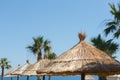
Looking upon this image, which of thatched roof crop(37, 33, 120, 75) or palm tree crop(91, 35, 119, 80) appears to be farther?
palm tree crop(91, 35, 119, 80)

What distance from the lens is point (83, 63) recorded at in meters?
15.1

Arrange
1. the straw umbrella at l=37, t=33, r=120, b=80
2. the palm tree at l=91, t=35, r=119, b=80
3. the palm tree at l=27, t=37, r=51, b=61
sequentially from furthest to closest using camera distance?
the palm tree at l=27, t=37, r=51, b=61, the palm tree at l=91, t=35, r=119, b=80, the straw umbrella at l=37, t=33, r=120, b=80

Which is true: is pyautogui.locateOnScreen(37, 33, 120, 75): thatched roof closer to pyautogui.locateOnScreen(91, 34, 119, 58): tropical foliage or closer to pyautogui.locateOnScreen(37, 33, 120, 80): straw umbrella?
pyautogui.locateOnScreen(37, 33, 120, 80): straw umbrella

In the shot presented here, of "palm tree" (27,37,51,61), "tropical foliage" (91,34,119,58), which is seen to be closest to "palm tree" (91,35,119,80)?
"tropical foliage" (91,34,119,58)

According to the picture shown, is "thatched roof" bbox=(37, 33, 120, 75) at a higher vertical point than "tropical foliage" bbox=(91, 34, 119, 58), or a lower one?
lower

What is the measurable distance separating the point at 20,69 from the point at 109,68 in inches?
746

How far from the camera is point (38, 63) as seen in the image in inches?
1125

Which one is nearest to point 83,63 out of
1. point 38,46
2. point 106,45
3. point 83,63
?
point 83,63

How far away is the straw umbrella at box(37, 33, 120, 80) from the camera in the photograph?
14789 millimetres

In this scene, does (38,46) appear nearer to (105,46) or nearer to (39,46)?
(39,46)

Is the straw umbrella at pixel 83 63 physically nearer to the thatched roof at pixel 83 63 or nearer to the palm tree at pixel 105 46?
the thatched roof at pixel 83 63

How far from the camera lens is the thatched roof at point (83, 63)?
582 inches

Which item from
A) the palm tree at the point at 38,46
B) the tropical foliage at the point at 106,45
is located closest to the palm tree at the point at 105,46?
the tropical foliage at the point at 106,45

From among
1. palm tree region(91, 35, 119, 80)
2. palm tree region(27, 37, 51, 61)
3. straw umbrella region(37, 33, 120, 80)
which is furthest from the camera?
palm tree region(27, 37, 51, 61)
